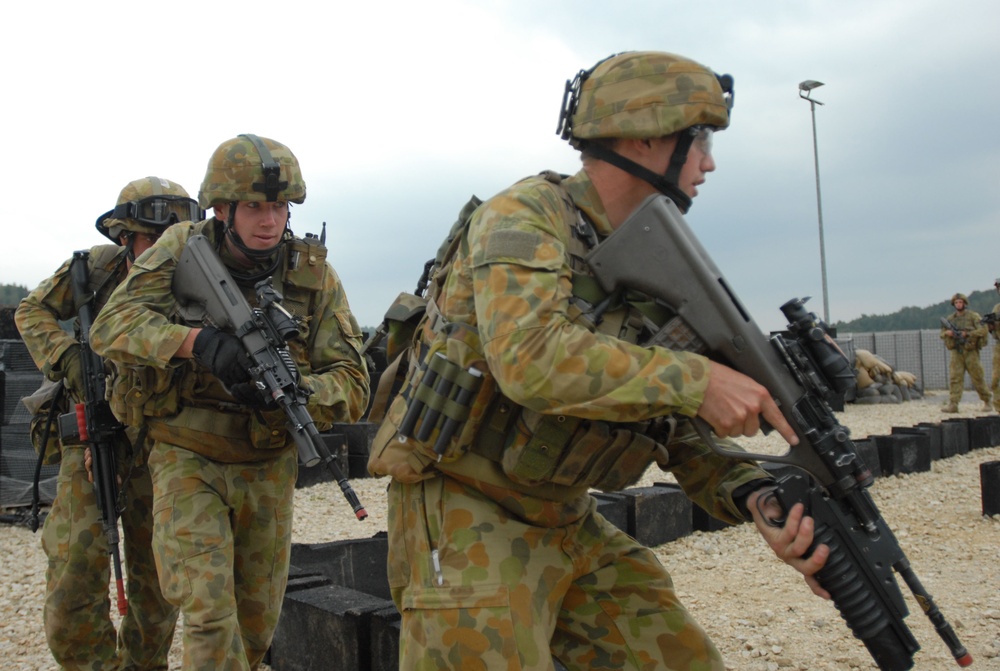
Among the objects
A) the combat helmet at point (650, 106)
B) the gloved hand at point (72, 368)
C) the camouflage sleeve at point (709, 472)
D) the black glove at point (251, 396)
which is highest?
the combat helmet at point (650, 106)

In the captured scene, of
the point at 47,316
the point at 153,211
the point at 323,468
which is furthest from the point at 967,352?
the point at 47,316

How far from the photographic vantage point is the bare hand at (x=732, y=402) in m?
2.13

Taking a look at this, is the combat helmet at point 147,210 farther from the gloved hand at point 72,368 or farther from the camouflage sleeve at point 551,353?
the camouflage sleeve at point 551,353

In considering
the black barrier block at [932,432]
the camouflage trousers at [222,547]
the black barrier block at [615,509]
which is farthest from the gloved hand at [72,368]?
the black barrier block at [932,432]

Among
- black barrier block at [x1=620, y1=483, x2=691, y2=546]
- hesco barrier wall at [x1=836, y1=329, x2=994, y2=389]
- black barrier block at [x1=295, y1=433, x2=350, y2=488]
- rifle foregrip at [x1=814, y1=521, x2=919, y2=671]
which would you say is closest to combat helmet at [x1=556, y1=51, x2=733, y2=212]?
rifle foregrip at [x1=814, y1=521, x2=919, y2=671]

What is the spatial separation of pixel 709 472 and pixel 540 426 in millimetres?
715

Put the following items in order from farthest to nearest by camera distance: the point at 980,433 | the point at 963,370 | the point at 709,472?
the point at 963,370, the point at 980,433, the point at 709,472

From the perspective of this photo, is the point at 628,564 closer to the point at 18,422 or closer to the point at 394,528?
the point at 394,528

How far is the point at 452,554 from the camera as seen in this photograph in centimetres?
231

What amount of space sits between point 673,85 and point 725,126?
0.20 m

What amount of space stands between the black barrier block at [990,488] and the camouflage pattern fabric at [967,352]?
33.5 feet

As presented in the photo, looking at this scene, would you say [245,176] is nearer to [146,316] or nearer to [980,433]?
[146,316]

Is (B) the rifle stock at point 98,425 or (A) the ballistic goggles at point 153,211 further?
(A) the ballistic goggles at point 153,211

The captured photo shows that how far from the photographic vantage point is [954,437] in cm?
1114
